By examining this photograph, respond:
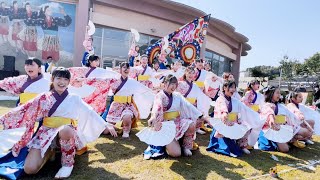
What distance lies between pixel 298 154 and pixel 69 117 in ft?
14.0

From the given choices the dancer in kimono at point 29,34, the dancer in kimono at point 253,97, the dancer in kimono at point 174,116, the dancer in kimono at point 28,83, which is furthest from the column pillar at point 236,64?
the dancer in kimono at point 28,83

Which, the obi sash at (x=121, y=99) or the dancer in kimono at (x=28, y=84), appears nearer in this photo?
the dancer in kimono at (x=28, y=84)

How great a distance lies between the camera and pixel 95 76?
6070mm

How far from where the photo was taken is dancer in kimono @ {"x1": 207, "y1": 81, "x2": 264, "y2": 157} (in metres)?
4.71

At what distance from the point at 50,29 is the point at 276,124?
44.0 ft

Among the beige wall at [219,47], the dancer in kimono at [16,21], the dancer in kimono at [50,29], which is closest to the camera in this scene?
the dancer in kimono at [16,21]

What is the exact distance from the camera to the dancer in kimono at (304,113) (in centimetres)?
569

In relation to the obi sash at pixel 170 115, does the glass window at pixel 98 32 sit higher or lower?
higher

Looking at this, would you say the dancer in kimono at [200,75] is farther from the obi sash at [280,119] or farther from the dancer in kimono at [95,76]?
the obi sash at [280,119]

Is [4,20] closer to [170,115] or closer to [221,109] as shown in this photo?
[170,115]

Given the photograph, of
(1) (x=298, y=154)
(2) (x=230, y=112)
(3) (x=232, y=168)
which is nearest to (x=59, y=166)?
(3) (x=232, y=168)

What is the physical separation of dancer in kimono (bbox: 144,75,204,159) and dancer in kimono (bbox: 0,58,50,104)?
1900 mm

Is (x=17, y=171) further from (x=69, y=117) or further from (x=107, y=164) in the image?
(x=107, y=164)

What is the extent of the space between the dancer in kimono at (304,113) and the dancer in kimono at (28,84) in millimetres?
4799
